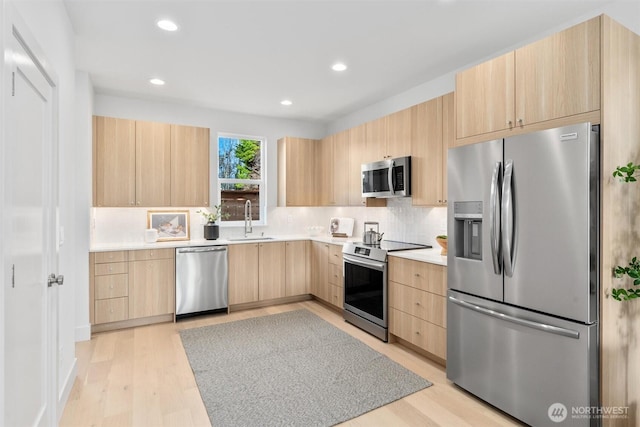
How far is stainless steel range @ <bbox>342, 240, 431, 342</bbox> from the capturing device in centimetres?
350

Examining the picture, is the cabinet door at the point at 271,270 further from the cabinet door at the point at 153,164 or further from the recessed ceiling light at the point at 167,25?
the recessed ceiling light at the point at 167,25

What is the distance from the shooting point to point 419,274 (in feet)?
10.1

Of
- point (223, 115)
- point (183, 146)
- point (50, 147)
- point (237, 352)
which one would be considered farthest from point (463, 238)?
point (223, 115)

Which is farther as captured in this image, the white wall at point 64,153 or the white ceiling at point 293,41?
the white ceiling at point 293,41

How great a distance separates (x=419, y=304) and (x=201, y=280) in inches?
103

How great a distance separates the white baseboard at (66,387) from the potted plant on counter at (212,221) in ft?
6.91

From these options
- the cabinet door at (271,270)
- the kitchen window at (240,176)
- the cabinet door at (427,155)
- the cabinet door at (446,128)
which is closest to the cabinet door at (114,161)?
the kitchen window at (240,176)

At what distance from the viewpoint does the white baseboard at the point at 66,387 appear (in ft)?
7.42

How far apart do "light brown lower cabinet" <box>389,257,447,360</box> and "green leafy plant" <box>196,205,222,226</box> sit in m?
2.58

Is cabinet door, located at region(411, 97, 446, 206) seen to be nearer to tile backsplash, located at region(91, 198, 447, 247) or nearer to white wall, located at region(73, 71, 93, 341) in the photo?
tile backsplash, located at region(91, 198, 447, 247)

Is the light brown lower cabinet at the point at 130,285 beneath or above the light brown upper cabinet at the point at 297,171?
beneath

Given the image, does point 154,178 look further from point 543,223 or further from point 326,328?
point 543,223

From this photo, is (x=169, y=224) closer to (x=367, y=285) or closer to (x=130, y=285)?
(x=130, y=285)

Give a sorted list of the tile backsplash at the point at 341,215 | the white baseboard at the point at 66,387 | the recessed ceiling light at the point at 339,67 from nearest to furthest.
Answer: the white baseboard at the point at 66,387
the recessed ceiling light at the point at 339,67
the tile backsplash at the point at 341,215
